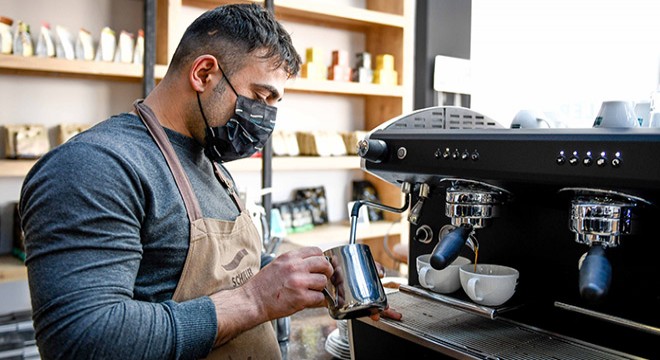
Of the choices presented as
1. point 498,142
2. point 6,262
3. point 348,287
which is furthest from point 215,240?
point 6,262

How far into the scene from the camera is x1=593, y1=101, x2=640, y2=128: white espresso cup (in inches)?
36.5

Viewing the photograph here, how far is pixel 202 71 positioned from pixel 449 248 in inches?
23.2

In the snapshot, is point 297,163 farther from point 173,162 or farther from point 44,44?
point 173,162

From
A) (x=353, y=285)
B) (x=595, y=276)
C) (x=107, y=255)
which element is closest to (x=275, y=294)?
→ (x=353, y=285)

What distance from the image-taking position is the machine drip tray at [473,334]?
3.10 ft

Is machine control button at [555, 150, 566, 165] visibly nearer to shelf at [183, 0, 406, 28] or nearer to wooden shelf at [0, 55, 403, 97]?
wooden shelf at [0, 55, 403, 97]

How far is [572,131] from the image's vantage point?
2.81ft

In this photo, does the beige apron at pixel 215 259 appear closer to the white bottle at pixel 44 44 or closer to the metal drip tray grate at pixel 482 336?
the metal drip tray grate at pixel 482 336

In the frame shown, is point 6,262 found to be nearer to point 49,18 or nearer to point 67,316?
point 49,18

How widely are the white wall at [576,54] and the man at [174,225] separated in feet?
7.77

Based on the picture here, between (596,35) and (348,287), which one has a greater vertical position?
(596,35)

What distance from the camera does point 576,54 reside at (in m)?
3.57

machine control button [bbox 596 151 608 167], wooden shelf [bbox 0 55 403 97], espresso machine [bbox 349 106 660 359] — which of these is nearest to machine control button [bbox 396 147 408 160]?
espresso machine [bbox 349 106 660 359]

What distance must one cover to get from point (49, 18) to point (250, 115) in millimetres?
1910
